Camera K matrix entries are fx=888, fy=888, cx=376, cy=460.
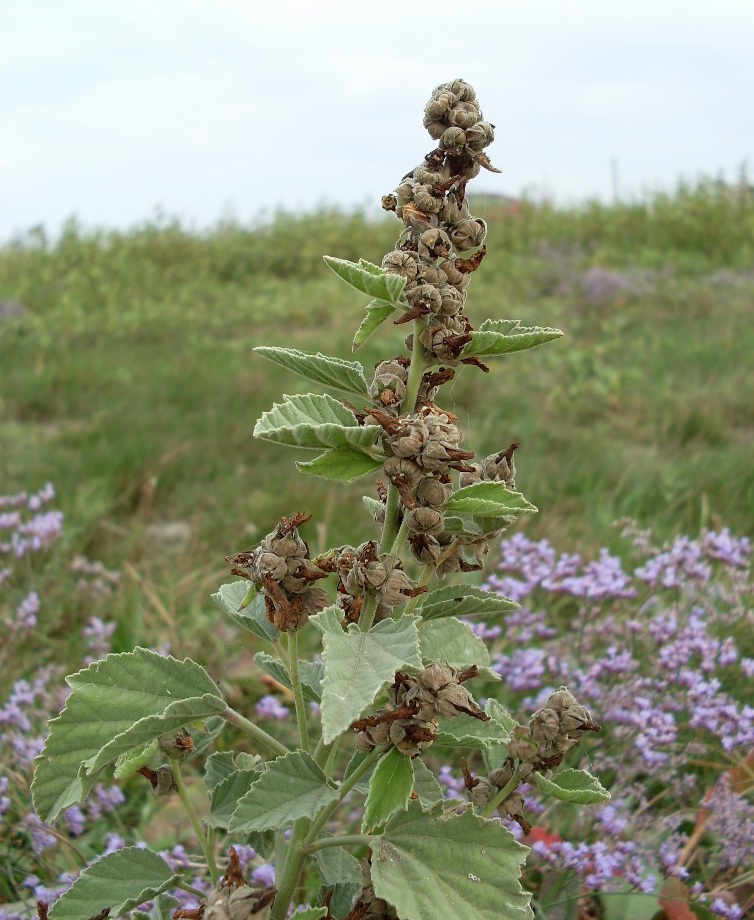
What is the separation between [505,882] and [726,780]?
1004 millimetres

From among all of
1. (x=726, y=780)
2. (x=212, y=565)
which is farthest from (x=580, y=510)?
(x=726, y=780)

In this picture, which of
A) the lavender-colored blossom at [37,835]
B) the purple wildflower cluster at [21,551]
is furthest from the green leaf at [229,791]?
the purple wildflower cluster at [21,551]

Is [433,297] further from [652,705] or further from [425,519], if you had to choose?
[652,705]

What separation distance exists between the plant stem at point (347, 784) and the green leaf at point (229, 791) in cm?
20

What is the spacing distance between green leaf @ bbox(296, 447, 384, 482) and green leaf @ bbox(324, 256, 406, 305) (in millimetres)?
200

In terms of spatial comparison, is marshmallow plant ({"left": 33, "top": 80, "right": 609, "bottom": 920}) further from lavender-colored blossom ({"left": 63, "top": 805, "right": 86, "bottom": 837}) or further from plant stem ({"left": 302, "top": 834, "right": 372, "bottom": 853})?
lavender-colored blossom ({"left": 63, "top": 805, "right": 86, "bottom": 837})

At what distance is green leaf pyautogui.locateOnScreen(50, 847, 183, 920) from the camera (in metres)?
1.25

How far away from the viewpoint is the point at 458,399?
5.75 meters

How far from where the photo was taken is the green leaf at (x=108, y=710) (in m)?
1.15

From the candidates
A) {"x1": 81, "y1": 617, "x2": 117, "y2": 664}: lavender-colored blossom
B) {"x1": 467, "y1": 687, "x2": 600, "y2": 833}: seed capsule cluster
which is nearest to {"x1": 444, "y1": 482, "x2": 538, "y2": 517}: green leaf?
{"x1": 467, "y1": 687, "x2": 600, "y2": 833}: seed capsule cluster

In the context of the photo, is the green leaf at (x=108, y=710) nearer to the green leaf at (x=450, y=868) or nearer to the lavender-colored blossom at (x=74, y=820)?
the green leaf at (x=450, y=868)

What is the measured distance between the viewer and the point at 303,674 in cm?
142

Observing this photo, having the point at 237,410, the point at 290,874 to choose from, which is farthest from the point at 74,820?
the point at 237,410

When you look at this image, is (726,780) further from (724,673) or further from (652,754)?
(724,673)
